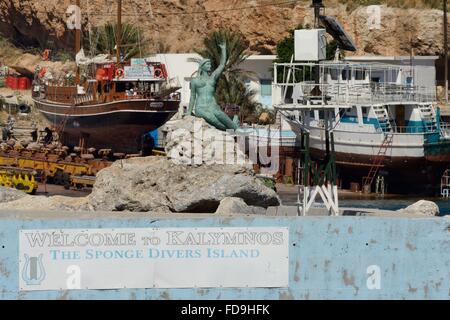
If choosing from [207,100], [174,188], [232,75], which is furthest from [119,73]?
[174,188]

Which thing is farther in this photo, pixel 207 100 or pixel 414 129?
pixel 414 129

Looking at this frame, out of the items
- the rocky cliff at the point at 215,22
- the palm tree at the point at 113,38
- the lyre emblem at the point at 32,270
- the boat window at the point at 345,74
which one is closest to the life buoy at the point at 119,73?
the rocky cliff at the point at 215,22

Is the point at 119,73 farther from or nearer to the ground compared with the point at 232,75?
farther from the ground

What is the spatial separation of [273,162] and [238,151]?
21.7m

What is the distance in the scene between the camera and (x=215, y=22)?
238ft

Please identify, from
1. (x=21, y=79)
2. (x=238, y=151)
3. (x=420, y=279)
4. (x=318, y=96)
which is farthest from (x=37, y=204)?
(x=21, y=79)

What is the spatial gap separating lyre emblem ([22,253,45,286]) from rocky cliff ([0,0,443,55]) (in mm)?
51177

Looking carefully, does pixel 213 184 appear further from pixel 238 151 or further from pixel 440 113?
pixel 440 113

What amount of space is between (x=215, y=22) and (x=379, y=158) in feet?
78.1

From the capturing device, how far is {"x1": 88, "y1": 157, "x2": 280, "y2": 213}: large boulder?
19.5m

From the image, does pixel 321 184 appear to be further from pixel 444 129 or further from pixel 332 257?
pixel 444 129

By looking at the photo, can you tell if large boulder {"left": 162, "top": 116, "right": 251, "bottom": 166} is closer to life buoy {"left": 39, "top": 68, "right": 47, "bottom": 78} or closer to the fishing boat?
the fishing boat

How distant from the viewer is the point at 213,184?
64.0ft

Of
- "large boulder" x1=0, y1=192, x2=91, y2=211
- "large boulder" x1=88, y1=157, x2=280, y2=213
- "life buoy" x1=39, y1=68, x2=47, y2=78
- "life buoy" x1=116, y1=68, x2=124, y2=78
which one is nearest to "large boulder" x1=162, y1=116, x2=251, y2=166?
"large boulder" x1=88, y1=157, x2=280, y2=213
